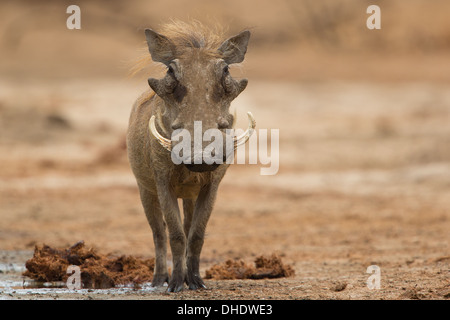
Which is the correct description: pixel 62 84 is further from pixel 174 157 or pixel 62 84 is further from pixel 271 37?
pixel 174 157

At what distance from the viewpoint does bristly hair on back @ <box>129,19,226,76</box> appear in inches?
Result: 264

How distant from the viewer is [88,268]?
7.33 m

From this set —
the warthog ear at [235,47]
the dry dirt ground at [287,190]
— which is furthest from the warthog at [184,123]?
the dry dirt ground at [287,190]

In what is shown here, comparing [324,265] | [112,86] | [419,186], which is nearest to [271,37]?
[112,86]

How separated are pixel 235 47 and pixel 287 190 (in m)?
8.67

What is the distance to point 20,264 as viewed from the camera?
27.7ft

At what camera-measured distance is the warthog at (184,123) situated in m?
6.27

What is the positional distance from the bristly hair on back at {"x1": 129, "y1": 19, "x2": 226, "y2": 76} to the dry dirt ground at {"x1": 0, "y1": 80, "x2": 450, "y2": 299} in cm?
196

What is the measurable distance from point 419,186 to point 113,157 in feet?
20.5

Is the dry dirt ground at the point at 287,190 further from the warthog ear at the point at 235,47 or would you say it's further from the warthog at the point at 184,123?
the warthog ear at the point at 235,47

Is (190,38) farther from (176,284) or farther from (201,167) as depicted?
(176,284)

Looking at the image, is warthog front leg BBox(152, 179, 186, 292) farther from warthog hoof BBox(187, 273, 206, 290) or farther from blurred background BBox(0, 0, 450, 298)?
blurred background BBox(0, 0, 450, 298)

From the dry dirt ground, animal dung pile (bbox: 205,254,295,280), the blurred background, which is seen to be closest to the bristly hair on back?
the blurred background

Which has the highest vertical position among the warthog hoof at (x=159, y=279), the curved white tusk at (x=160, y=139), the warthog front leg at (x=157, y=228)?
the curved white tusk at (x=160, y=139)
